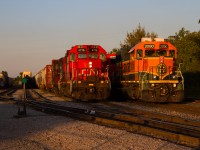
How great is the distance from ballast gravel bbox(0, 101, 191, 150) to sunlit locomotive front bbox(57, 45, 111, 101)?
10569mm

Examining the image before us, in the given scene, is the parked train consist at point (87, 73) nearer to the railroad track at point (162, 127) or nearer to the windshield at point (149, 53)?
the windshield at point (149, 53)

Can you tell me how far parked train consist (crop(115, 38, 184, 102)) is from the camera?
1852cm

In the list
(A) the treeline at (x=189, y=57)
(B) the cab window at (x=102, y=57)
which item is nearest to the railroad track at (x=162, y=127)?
(B) the cab window at (x=102, y=57)

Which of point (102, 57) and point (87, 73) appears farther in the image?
point (102, 57)

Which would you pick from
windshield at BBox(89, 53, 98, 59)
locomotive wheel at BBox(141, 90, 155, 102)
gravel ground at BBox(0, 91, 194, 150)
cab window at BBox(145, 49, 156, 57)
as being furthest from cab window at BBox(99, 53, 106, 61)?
gravel ground at BBox(0, 91, 194, 150)

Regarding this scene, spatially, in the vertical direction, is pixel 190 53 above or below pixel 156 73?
above

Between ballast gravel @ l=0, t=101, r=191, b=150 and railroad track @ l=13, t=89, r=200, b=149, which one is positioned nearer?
ballast gravel @ l=0, t=101, r=191, b=150

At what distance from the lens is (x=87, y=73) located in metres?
22.3

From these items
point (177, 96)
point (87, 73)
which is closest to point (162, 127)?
point (177, 96)

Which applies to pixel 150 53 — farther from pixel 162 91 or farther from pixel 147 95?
pixel 147 95

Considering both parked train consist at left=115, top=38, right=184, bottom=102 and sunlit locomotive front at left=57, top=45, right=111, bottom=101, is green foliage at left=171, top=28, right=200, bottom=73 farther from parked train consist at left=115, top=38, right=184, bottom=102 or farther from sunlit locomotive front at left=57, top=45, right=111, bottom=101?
parked train consist at left=115, top=38, right=184, bottom=102

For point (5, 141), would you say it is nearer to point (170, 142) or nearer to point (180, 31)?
point (170, 142)

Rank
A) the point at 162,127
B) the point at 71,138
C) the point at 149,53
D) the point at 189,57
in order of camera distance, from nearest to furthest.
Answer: the point at 71,138
the point at 162,127
the point at 149,53
the point at 189,57

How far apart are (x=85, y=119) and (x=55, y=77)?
20594 mm
